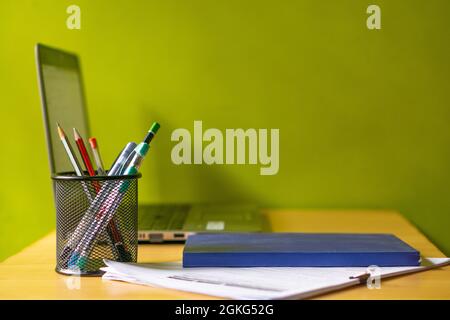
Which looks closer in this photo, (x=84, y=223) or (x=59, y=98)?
(x=84, y=223)

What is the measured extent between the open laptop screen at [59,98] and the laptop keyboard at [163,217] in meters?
0.17

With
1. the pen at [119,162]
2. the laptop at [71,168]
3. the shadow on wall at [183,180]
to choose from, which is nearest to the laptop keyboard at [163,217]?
the laptop at [71,168]

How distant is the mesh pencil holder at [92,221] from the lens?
85cm

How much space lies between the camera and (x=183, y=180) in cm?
152

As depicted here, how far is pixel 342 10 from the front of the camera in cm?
149

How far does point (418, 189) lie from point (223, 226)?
1.85ft

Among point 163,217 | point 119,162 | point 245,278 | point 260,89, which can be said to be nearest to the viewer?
point 245,278

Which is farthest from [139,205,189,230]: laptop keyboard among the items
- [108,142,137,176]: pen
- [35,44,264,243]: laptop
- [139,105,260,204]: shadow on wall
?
[108,142,137,176]: pen

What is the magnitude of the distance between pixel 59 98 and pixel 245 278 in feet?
2.06

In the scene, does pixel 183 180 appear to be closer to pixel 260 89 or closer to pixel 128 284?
pixel 260 89

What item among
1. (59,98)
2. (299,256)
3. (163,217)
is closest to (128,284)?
(299,256)

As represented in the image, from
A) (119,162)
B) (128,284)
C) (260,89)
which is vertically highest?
(260,89)

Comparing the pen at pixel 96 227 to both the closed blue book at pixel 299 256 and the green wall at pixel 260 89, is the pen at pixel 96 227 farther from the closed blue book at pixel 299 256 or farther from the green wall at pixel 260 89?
the green wall at pixel 260 89

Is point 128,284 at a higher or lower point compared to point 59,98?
lower
